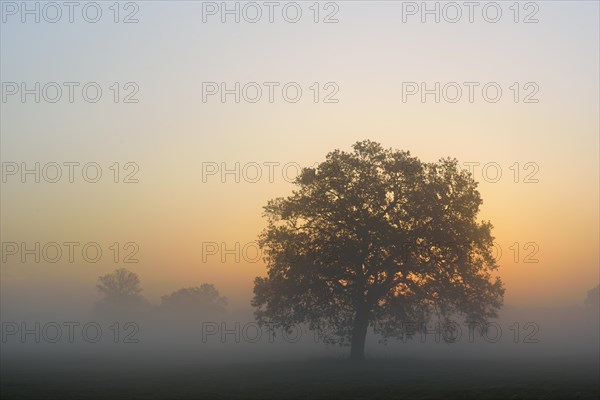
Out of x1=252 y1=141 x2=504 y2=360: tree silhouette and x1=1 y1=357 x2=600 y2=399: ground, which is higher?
x1=252 y1=141 x2=504 y2=360: tree silhouette

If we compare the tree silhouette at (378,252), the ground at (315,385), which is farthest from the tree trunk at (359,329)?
the ground at (315,385)

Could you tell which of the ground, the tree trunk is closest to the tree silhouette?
the tree trunk

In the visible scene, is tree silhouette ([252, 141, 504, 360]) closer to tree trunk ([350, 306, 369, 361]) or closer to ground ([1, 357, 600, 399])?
tree trunk ([350, 306, 369, 361])

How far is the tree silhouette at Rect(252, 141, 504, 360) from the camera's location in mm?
59531

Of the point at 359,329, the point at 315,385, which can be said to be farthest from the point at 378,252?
the point at 315,385

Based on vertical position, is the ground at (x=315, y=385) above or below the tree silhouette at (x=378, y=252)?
below

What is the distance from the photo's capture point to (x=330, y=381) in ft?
134

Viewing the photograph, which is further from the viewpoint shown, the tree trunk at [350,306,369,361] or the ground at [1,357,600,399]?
the tree trunk at [350,306,369,361]

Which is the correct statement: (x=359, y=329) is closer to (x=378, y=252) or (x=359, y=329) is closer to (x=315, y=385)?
(x=378, y=252)

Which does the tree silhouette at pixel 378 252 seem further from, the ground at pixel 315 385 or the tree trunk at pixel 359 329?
the ground at pixel 315 385

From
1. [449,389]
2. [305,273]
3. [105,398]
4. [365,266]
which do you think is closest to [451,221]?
[365,266]

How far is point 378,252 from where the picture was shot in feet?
194

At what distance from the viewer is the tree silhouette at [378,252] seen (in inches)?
2344

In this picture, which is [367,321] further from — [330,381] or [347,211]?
[330,381]
